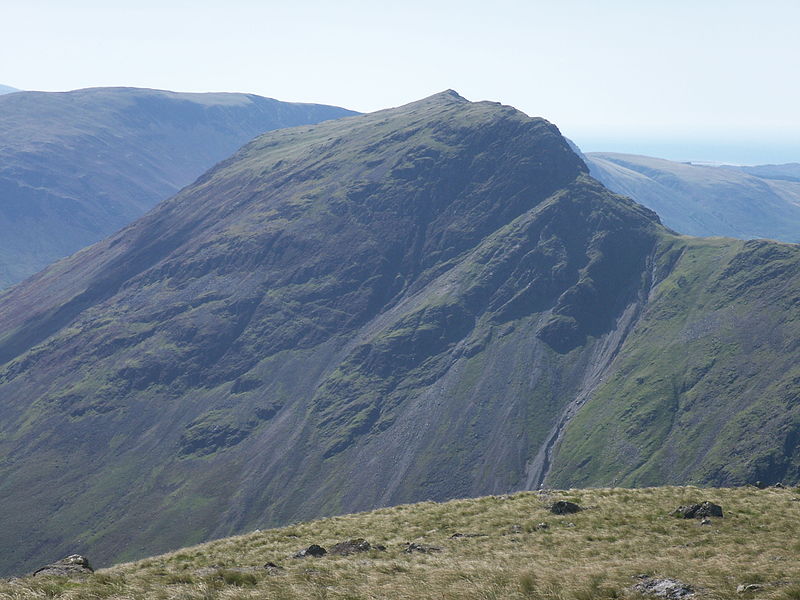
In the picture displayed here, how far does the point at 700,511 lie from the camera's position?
47344 millimetres

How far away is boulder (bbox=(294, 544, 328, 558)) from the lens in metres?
43.4

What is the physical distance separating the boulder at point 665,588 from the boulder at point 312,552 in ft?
68.2

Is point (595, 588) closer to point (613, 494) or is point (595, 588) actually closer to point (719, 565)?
point (719, 565)

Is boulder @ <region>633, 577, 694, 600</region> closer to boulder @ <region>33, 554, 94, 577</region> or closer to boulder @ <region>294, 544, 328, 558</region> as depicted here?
boulder @ <region>294, 544, 328, 558</region>

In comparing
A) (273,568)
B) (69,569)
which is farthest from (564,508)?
(69,569)

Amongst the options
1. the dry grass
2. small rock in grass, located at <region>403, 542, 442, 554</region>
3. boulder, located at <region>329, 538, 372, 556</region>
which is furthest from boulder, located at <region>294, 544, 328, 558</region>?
small rock in grass, located at <region>403, 542, 442, 554</region>

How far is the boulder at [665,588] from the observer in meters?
29.9

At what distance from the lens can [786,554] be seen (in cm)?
3597

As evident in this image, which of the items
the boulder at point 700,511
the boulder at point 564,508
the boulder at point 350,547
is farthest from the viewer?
the boulder at point 564,508

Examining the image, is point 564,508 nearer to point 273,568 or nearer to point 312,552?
point 312,552

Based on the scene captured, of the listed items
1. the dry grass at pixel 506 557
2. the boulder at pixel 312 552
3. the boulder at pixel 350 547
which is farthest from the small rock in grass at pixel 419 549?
the boulder at pixel 312 552

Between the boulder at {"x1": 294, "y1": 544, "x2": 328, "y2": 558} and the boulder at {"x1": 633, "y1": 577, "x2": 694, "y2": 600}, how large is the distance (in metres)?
20.8

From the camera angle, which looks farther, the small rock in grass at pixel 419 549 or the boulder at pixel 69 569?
the small rock in grass at pixel 419 549

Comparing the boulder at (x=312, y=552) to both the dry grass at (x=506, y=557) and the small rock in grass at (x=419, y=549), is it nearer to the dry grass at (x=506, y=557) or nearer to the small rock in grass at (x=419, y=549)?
the dry grass at (x=506, y=557)
